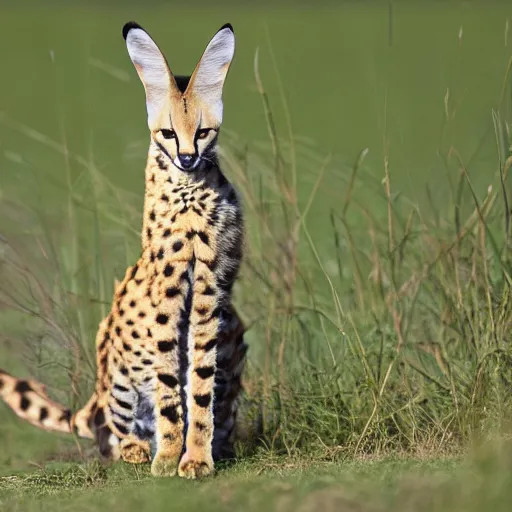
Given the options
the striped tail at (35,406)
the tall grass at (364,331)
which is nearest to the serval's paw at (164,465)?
the tall grass at (364,331)

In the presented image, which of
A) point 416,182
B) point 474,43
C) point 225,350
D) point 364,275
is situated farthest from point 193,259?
point 474,43

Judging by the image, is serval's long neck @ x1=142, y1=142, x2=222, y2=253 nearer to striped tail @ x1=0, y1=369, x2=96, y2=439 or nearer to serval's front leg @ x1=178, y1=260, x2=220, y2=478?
serval's front leg @ x1=178, y1=260, x2=220, y2=478

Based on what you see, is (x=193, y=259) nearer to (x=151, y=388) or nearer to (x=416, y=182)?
(x=151, y=388)

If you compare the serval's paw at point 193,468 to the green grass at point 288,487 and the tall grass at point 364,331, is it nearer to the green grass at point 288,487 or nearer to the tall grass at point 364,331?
the green grass at point 288,487

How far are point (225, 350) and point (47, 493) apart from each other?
0.97 m

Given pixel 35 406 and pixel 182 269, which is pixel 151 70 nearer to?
pixel 182 269

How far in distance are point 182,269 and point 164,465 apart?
0.80m

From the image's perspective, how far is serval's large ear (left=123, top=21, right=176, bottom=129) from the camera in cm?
539

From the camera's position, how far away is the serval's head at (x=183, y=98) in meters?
5.36

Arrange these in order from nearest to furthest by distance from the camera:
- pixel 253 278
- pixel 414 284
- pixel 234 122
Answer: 1. pixel 414 284
2. pixel 253 278
3. pixel 234 122

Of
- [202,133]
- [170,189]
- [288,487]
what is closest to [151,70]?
[202,133]

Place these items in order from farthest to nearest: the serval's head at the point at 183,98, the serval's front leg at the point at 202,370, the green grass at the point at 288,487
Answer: the serval's front leg at the point at 202,370
the serval's head at the point at 183,98
the green grass at the point at 288,487

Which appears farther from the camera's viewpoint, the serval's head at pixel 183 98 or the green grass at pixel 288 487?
the serval's head at pixel 183 98

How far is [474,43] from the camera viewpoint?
1481 centimetres
